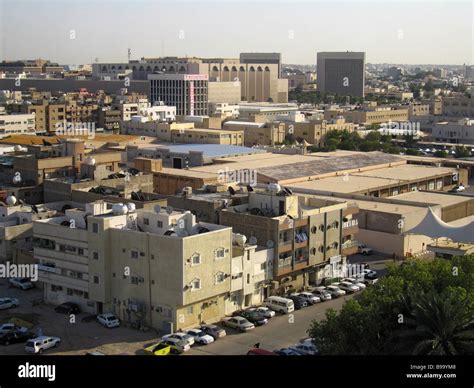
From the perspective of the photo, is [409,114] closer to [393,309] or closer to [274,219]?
[274,219]

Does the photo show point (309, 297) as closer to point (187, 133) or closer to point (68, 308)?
point (68, 308)

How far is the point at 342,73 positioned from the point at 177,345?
1364 inches

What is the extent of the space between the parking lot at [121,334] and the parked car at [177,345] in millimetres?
48

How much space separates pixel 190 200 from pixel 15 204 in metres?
1.89

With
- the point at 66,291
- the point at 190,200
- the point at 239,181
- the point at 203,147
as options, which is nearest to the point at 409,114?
the point at 203,147

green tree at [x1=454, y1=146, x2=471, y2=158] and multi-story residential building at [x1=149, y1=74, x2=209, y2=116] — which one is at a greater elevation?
multi-story residential building at [x1=149, y1=74, x2=209, y2=116]

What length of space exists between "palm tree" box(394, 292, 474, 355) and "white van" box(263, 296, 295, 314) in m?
2.19

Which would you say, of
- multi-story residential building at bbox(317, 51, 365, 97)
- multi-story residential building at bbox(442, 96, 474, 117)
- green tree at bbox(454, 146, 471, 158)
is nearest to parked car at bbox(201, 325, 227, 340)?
green tree at bbox(454, 146, 471, 158)

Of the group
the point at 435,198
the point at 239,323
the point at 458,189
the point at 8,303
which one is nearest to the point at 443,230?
the point at 435,198

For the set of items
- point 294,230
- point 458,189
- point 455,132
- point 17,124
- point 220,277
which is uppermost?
point 17,124

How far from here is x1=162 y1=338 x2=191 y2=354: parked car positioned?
16.4 feet

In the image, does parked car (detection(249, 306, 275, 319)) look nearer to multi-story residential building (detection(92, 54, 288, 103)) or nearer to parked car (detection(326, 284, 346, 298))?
parked car (detection(326, 284, 346, 298))

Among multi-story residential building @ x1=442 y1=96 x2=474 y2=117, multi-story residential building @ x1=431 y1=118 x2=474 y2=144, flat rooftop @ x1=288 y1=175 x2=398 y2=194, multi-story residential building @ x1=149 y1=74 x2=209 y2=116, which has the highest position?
multi-story residential building @ x1=149 y1=74 x2=209 y2=116

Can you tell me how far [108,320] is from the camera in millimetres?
5586
